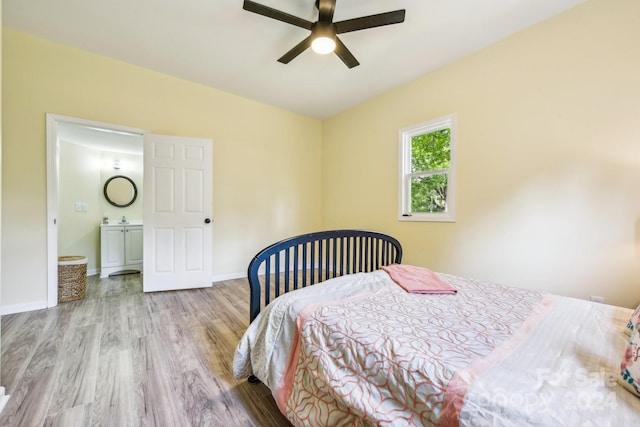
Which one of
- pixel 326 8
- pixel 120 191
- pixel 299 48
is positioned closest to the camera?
pixel 326 8

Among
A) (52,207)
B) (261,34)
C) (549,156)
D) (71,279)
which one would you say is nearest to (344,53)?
(261,34)

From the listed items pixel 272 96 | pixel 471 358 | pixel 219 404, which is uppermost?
pixel 272 96

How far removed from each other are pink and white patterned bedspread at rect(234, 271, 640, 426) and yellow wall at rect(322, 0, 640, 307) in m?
0.95

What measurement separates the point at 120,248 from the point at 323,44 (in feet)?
13.8

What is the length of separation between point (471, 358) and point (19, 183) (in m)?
3.91

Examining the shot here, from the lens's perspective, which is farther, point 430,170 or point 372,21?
point 430,170

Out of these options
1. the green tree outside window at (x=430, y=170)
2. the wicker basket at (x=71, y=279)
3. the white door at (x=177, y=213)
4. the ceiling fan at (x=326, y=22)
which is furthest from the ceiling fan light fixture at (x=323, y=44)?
the wicker basket at (x=71, y=279)

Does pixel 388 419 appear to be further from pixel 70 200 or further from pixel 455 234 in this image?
pixel 70 200

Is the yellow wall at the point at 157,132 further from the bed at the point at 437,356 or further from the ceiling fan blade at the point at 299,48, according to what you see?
the bed at the point at 437,356

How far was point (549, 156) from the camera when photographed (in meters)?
2.16

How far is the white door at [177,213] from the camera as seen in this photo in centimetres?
311

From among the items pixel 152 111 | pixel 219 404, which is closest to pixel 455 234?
pixel 219 404

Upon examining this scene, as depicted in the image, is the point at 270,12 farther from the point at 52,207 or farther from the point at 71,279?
the point at 71,279

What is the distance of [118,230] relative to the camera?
406cm
